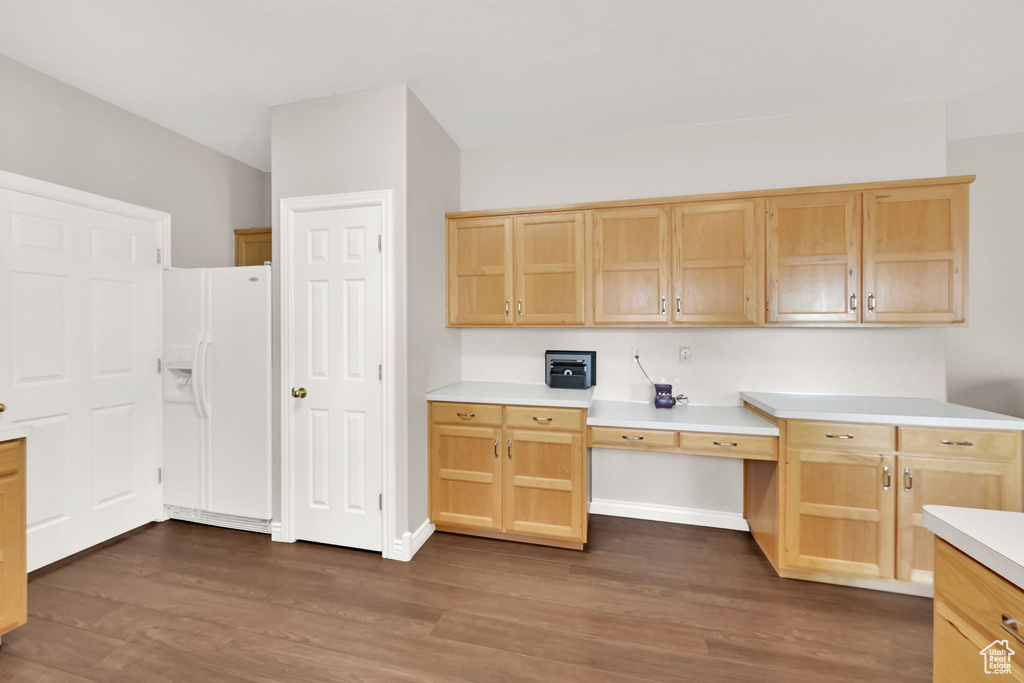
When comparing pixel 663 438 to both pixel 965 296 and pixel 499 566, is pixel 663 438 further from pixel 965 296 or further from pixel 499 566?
pixel 965 296

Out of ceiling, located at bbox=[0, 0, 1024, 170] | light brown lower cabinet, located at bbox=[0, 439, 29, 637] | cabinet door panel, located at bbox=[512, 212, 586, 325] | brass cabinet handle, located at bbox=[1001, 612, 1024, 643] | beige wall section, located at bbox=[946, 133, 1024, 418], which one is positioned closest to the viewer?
brass cabinet handle, located at bbox=[1001, 612, 1024, 643]

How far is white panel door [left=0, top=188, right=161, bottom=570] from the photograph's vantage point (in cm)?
229

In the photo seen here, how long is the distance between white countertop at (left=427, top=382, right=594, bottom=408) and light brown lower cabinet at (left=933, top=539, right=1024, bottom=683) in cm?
169

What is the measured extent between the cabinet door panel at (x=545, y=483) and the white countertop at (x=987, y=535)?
67.5 inches

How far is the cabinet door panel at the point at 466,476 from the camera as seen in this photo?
274cm

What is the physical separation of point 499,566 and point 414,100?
292 centimetres

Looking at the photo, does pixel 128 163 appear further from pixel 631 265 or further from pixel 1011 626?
pixel 1011 626

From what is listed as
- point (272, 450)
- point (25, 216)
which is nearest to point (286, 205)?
point (25, 216)

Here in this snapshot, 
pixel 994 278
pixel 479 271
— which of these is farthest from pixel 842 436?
pixel 479 271

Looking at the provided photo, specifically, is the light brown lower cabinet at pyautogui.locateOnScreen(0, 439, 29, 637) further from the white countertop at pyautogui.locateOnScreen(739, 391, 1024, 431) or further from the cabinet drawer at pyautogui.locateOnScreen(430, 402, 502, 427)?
the white countertop at pyautogui.locateOnScreen(739, 391, 1024, 431)

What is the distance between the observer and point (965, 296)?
2.39 m

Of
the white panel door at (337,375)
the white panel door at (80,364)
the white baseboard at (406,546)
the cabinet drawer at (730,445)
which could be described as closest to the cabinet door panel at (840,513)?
the cabinet drawer at (730,445)

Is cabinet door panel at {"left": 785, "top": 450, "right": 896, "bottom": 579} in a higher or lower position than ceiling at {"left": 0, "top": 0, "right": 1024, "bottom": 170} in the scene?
lower

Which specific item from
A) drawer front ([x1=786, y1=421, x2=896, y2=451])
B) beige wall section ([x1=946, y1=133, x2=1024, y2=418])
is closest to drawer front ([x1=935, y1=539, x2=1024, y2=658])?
drawer front ([x1=786, y1=421, x2=896, y2=451])
